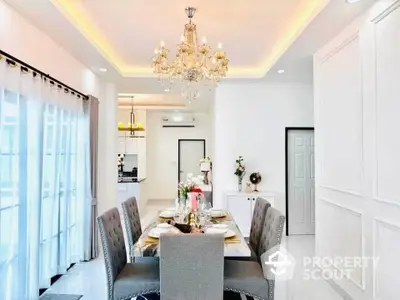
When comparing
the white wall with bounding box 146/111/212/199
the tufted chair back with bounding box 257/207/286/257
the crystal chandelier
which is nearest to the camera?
the tufted chair back with bounding box 257/207/286/257

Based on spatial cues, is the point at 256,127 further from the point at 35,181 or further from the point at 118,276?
the point at 118,276

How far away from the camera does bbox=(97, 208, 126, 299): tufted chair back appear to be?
8.43 ft

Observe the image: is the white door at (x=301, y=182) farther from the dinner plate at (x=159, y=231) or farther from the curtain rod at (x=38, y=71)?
the dinner plate at (x=159, y=231)

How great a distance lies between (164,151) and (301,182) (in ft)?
18.9

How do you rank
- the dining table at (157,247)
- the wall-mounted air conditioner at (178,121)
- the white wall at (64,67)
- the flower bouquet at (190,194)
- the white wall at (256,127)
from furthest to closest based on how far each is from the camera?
the wall-mounted air conditioner at (178,121) → the white wall at (256,127) → the flower bouquet at (190,194) → the white wall at (64,67) → the dining table at (157,247)

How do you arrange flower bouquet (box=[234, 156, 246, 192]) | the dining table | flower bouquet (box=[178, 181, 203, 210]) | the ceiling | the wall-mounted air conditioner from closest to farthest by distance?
the dining table
flower bouquet (box=[178, 181, 203, 210])
the ceiling
flower bouquet (box=[234, 156, 246, 192])
the wall-mounted air conditioner

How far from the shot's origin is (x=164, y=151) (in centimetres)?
1142

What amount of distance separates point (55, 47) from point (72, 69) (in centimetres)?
61

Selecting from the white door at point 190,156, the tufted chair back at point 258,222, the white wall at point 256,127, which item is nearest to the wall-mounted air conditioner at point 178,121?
the white door at point 190,156

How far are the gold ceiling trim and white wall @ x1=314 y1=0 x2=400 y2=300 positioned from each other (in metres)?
0.43

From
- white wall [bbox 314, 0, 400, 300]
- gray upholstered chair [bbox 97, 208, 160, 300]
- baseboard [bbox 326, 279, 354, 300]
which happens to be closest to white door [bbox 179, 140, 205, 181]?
white wall [bbox 314, 0, 400, 300]

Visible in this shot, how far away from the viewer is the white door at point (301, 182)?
6.55m

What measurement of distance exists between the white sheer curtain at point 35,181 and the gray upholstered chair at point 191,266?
149cm

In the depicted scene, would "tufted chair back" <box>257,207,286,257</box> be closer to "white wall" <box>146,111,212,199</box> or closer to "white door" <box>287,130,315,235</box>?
"white door" <box>287,130,315,235</box>
